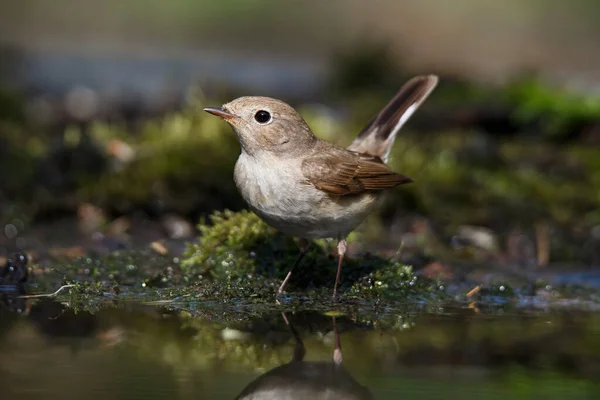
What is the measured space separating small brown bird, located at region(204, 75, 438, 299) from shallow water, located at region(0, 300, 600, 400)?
2.23ft

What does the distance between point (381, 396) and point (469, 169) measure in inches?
301

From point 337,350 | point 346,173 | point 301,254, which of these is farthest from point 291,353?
point 346,173

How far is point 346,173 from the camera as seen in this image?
7555 mm

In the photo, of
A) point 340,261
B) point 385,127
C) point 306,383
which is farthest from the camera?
point 385,127

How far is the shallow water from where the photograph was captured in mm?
4855

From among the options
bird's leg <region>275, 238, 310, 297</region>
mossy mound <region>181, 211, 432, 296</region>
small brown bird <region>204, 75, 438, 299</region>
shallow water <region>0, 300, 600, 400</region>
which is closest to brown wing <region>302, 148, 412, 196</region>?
small brown bird <region>204, 75, 438, 299</region>

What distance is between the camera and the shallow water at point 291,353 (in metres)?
4.86

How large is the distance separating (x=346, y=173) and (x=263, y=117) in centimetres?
81

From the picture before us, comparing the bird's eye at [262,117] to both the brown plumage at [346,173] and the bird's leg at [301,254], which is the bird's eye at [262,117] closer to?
the brown plumage at [346,173]

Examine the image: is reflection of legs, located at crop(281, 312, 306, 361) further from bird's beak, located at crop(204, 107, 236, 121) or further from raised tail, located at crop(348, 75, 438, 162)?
raised tail, located at crop(348, 75, 438, 162)

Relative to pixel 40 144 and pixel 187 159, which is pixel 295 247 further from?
pixel 40 144

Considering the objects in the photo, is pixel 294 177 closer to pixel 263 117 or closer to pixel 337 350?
pixel 263 117

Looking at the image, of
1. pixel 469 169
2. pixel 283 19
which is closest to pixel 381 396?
pixel 469 169

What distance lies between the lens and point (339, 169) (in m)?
7.51
